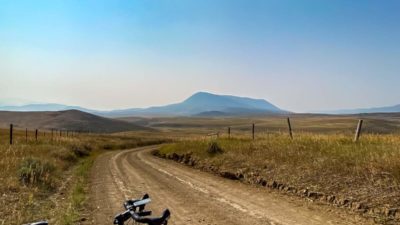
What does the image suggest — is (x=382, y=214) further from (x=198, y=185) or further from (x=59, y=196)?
(x=59, y=196)

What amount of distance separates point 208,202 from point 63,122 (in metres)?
171

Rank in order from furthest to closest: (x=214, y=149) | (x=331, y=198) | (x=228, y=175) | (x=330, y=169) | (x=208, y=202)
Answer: (x=214, y=149)
(x=228, y=175)
(x=330, y=169)
(x=208, y=202)
(x=331, y=198)

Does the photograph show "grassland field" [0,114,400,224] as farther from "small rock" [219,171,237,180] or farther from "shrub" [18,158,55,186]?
"small rock" [219,171,237,180]

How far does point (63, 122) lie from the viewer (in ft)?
576

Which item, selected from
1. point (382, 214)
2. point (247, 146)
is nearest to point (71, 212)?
point (382, 214)

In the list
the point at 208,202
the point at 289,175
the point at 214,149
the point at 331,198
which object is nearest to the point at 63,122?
the point at 214,149

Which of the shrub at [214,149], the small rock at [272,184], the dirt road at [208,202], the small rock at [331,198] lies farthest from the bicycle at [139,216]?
the shrub at [214,149]

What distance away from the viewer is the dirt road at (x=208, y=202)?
39.5 ft

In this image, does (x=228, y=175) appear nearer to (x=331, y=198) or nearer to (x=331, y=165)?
(x=331, y=165)

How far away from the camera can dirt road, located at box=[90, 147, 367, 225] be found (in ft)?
39.5

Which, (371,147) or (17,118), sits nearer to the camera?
(371,147)

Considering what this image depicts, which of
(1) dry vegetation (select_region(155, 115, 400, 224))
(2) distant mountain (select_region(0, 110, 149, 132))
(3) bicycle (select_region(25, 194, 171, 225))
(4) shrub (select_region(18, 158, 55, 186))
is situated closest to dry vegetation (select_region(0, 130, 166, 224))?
(4) shrub (select_region(18, 158, 55, 186))

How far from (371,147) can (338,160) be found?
2.10 meters

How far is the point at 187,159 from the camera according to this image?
1282 inches
